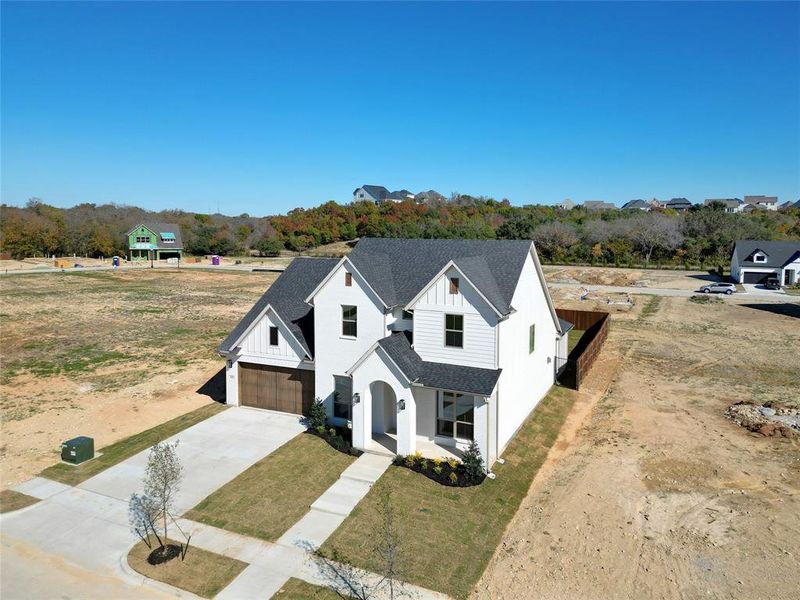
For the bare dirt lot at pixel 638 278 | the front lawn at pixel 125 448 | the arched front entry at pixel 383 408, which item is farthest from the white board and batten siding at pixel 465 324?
the bare dirt lot at pixel 638 278

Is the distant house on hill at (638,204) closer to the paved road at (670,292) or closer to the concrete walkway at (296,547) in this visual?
the paved road at (670,292)

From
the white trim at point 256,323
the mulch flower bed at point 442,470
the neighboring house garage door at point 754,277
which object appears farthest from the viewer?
the neighboring house garage door at point 754,277

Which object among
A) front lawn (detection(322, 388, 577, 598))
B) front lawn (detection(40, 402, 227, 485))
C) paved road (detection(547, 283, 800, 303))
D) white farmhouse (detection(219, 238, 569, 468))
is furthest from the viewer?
paved road (detection(547, 283, 800, 303))

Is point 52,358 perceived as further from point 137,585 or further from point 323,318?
point 137,585

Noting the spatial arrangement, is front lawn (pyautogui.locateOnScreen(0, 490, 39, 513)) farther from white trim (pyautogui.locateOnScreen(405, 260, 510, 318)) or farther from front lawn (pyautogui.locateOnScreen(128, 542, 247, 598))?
white trim (pyautogui.locateOnScreen(405, 260, 510, 318))

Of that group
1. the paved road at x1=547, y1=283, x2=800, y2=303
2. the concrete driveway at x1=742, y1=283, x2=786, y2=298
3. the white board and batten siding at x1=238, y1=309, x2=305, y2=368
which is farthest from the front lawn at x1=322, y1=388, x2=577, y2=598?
the concrete driveway at x1=742, y1=283, x2=786, y2=298

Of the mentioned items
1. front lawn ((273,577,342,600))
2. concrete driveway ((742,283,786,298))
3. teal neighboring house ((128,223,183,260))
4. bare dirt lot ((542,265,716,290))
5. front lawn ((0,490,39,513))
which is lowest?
front lawn ((273,577,342,600))
